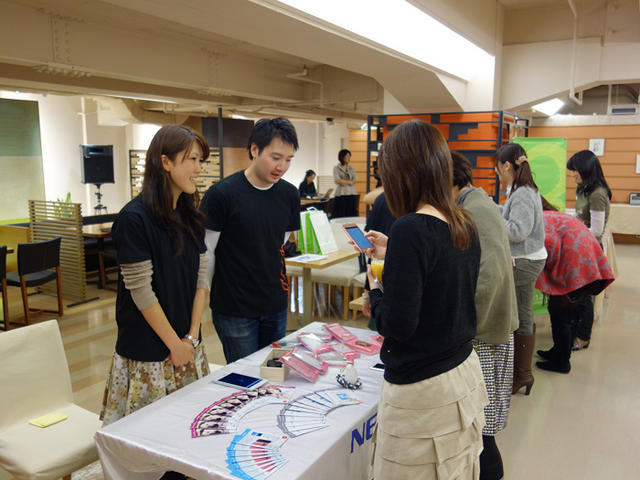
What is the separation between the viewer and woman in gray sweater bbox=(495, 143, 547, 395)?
10.2ft

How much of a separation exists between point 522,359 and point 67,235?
506cm

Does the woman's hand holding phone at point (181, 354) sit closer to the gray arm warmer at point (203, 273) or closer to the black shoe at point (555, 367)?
the gray arm warmer at point (203, 273)

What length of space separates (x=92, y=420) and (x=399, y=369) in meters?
1.51

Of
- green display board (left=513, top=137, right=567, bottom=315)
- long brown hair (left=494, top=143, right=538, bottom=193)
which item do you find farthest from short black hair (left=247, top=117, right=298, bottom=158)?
green display board (left=513, top=137, right=567, bottom=315)

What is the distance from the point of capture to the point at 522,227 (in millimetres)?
3115

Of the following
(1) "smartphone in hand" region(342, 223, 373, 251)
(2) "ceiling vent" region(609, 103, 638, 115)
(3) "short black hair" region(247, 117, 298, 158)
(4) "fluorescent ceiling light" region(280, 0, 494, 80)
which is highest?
(2) "ceiling vent" region(609, 103, 638, 115)

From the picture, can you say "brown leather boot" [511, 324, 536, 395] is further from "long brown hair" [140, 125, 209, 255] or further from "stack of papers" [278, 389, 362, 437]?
"long brown hair" [140, 125, 209, 255]

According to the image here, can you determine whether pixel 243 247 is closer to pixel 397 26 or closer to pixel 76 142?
pixel 397 26

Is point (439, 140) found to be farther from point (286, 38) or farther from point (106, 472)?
point (286, 38)

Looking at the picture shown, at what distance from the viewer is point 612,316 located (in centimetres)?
548

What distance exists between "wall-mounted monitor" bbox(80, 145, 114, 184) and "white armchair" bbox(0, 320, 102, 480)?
7.26 meters

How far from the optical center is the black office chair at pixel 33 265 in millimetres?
4891

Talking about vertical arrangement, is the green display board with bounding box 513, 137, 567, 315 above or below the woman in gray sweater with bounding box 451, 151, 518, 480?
above

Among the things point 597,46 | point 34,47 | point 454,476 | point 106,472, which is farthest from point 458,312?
point 597,46
